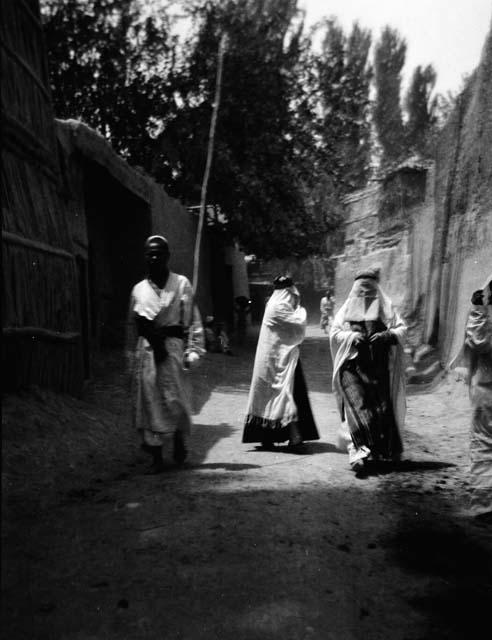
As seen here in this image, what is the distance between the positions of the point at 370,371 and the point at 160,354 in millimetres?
1668

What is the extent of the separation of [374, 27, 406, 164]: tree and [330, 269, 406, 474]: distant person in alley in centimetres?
544

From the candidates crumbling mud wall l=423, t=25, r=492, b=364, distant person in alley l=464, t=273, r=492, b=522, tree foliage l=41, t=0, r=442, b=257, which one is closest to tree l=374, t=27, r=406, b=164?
tree foliage l=41, t=0, r=442, b=257

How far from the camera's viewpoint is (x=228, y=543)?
10.8 feet

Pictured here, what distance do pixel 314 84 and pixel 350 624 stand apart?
15383 millimetres

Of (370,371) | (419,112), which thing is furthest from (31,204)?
(419,112)

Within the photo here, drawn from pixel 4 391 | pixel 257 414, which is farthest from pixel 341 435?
pixel 4 391

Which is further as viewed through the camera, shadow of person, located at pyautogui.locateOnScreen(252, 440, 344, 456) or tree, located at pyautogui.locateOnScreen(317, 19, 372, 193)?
tree, located at pyautogui.locateOnScreen(317, 19, 372, 193)

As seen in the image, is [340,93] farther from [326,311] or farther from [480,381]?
[480,381]

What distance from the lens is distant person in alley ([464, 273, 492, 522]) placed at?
13.4 feet

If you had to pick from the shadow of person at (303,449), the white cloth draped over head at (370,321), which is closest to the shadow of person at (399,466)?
the white cloth draped over head at (370,321)

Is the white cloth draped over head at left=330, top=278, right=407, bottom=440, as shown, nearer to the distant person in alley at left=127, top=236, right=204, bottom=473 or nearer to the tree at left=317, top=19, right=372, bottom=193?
the distant person in alley at left=127, top=236, right=204, bottom=473

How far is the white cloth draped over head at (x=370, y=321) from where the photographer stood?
531 cm

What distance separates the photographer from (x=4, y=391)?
516 centimetres

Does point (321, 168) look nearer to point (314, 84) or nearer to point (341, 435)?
point (314, 84)
